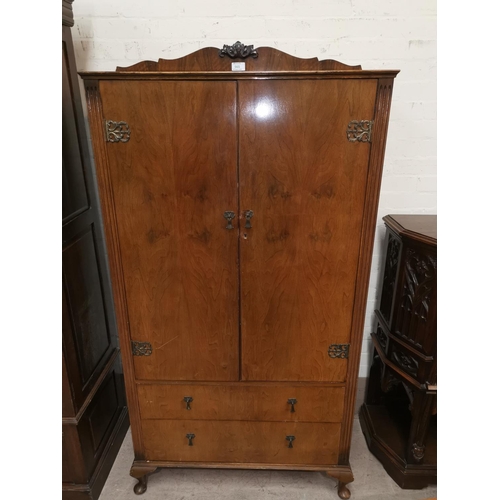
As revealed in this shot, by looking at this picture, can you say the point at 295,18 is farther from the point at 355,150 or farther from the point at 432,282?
the point at 432,282

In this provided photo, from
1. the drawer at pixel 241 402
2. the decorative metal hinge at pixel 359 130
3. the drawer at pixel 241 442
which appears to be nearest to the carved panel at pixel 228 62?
the decorative metal hinge at pixel 359 130

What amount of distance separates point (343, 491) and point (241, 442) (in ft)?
1.79

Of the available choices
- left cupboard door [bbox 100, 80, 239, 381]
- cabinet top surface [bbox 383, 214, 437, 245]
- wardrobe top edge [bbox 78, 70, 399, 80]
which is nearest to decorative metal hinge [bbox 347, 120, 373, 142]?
wardrobe top edge [bbox 78, 70, 399, 80]

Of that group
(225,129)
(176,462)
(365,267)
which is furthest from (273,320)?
(176,462)

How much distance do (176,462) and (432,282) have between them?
4.72 ft

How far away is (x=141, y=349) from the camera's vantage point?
64.8 inches

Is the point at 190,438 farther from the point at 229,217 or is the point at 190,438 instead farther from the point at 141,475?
the point at 229,217

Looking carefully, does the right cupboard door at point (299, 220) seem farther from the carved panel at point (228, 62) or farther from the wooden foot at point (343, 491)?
the wooden foot at point (343, 491)

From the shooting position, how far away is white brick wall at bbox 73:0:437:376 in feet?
5.68

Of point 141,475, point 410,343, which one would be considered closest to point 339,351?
point 410,343

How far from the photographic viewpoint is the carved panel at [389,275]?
1.82 metres

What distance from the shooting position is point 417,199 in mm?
1996

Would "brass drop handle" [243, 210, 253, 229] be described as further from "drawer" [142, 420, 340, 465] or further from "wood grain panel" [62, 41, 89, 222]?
"drawer" [142, 420, 340, 465]
